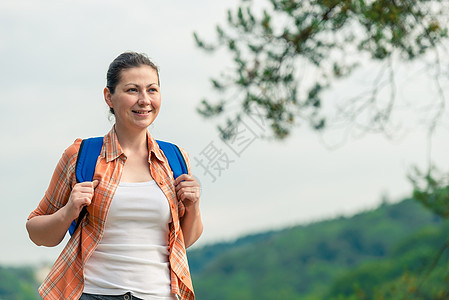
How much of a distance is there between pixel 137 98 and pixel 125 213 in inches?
13.7

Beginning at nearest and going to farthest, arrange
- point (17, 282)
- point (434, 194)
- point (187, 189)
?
point (187, 189) → point (434, 194) → point (17, 282)

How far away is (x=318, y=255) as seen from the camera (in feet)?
111

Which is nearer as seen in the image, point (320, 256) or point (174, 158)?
point (174, 158)

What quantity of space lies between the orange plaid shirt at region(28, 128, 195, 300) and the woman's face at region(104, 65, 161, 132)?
11 cm

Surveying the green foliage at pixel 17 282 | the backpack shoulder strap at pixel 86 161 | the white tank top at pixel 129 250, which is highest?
the green foliage at pixel 17 282

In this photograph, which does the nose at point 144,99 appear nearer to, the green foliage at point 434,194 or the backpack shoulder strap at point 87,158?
the backpack shoulder strap at point 87,158

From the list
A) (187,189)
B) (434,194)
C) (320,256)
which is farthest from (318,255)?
(187,189)

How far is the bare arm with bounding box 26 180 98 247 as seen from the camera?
71.6 inches

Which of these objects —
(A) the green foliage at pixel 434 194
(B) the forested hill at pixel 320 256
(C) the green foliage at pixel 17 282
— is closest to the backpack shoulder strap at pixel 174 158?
(A) the green foliage at pixel 434 194

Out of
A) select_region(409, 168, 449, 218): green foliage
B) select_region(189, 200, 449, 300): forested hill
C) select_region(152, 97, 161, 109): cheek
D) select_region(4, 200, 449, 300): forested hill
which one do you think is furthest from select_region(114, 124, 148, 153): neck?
select_region(189, 200, 449, 300): forested hill

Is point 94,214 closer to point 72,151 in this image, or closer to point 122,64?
point 72,151

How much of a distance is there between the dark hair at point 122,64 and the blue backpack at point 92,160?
0.62ft

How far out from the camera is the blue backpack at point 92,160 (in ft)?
6.29

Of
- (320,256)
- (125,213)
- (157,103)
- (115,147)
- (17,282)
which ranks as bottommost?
(125,213)
